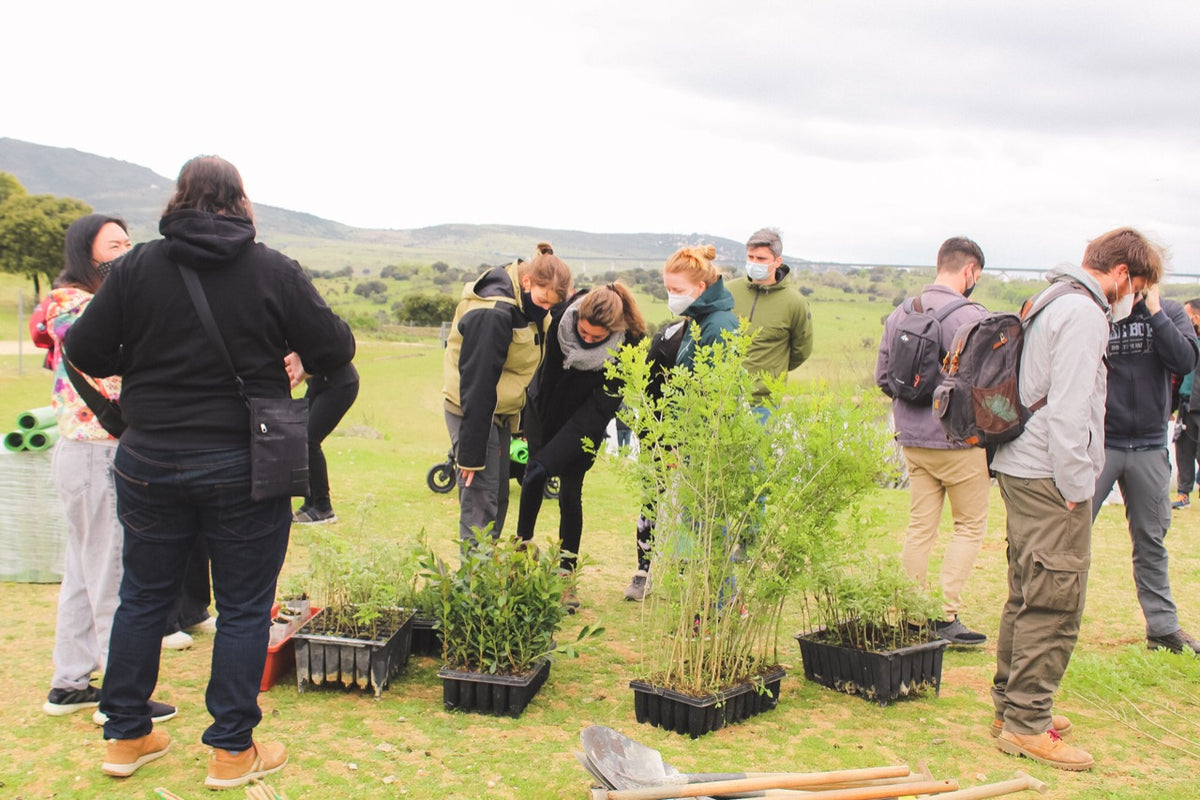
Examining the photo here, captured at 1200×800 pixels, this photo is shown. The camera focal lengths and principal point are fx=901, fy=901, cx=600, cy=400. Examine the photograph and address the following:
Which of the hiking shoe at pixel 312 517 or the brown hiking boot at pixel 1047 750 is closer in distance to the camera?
the brown hiking boot at pixel 1047 750

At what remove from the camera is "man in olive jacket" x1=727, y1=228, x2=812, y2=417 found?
619 cm

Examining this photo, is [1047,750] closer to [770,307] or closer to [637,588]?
[637,588]

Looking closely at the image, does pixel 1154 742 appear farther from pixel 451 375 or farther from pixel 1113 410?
pixel 451 375

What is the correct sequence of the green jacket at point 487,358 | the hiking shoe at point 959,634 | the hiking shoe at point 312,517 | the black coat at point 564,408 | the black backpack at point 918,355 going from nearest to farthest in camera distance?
the green jacket at point 487,358
the black backpack at point 918,355
the hiking shoe at point 959,634
the black coat at point 564,408
the hiking shoe at point 312,517

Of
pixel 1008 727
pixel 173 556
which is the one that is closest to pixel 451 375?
pixel 173 556

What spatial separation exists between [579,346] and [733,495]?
180cm

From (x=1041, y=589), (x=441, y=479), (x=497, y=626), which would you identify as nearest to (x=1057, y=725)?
(x=1041, y=589)

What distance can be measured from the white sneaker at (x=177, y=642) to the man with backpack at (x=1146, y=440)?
5.05 metres

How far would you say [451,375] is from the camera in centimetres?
528

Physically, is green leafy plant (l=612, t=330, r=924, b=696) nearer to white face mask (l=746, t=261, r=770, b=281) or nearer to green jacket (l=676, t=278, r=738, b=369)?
green jacket (l=676, t=278, r=738, b=369)

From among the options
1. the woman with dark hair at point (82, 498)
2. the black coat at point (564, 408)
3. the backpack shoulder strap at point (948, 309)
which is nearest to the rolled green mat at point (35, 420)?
the woman with dark hair at point (82, 498)

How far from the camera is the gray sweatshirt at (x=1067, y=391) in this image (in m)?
3.60

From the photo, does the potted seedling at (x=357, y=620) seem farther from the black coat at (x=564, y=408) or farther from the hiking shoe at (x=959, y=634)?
the hiking shoe at (x=959, y=634)

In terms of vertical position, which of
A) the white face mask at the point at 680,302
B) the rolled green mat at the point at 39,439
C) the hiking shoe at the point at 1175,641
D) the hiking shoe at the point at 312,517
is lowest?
the hiking shoe at the point at 312,517
